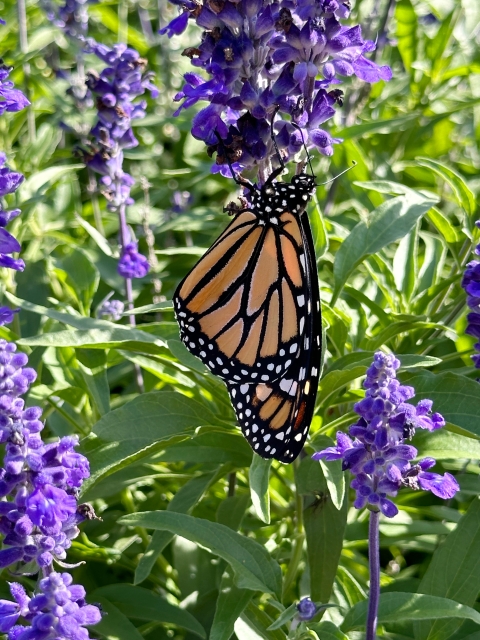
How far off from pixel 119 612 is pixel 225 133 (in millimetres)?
1764

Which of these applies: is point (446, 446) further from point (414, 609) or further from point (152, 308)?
point (152, 308)

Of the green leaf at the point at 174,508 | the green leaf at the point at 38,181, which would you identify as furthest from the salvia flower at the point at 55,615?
the green leaf at the point at 38,181

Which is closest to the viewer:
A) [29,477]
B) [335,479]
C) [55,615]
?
[55,615]

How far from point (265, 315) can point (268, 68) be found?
34.1 inches

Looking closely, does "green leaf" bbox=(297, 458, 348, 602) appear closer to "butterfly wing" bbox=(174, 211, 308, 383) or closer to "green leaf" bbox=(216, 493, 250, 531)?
"green leaf" bbox=(216, 493, 250, 531)

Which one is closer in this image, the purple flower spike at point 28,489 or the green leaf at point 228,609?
the purple flower spike at point 28,489

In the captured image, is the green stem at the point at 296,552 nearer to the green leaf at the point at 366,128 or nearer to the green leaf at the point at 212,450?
the green leaf at the point at 212,450

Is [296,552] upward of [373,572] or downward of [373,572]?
downward

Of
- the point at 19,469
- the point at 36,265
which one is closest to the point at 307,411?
the point at 19,469

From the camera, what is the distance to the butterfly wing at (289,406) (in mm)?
2686

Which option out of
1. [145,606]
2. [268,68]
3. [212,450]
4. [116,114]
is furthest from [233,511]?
[116,114]

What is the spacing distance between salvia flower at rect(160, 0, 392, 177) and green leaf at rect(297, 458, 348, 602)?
117cm

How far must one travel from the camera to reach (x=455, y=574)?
2.83m

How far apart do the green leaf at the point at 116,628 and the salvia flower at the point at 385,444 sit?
42.1 inches
